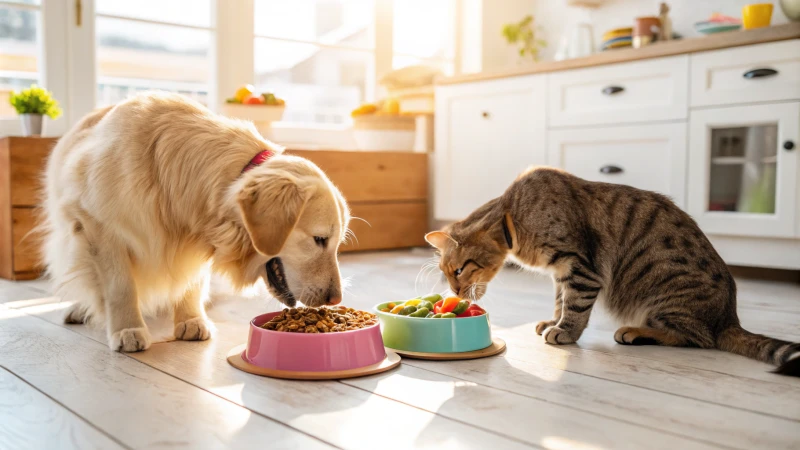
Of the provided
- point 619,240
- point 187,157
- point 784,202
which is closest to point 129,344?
point 187,157

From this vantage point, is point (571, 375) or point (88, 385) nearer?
point (88, 385)

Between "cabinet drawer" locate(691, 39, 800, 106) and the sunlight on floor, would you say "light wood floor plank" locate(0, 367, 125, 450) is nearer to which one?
the sunlight on floor

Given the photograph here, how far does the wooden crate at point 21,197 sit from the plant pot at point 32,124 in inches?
5.6

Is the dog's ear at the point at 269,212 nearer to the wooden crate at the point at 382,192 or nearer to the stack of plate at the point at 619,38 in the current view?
the wooden crate at the point at 382,192

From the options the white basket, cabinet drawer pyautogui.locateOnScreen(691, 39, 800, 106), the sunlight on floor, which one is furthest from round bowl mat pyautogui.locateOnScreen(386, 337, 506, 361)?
the white basket

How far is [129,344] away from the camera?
75.7 inches

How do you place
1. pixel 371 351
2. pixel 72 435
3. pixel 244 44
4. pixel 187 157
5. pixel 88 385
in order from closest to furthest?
pixel 72 435, pixel 88 385, pixel 371 351, pixel 187 157, pixel 244 44

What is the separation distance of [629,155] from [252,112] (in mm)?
2253

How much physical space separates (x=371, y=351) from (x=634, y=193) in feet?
3.54

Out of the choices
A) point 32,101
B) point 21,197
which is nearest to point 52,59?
point 32,101

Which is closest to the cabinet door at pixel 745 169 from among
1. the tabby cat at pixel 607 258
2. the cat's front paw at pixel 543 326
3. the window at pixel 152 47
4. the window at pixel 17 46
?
the tabby cat at pixel 607 258

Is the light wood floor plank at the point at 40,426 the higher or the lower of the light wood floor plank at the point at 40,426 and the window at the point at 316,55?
the lower

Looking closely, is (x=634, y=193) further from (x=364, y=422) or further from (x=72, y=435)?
(x=72, y=435)

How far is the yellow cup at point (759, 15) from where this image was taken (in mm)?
3463
